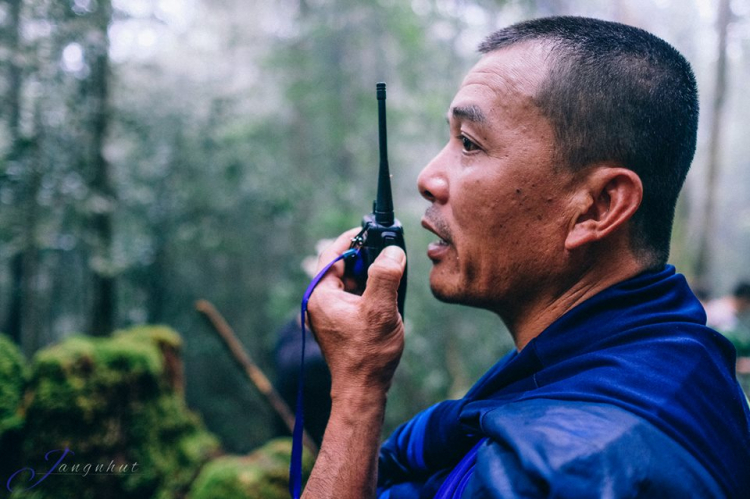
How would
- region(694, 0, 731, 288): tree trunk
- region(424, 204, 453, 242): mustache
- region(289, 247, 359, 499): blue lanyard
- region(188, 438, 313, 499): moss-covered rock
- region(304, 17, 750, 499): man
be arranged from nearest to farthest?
region(304, 17, 750, 499): man, region(289, 247, 359, 499): blue lanyard, region(424, 204, 453, 242): mustache, region(188, 438, 313, 499): moss-covered rock, region(694, 0, 731, 288): tree trunk

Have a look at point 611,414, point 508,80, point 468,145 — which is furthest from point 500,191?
point 611,414

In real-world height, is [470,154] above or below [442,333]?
above

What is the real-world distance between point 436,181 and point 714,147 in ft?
43.0

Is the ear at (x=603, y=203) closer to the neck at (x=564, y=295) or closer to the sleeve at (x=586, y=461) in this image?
the neck at (x=564, y=295)

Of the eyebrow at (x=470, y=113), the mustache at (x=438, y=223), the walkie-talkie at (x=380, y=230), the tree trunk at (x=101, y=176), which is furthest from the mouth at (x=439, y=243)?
the tree trunk at (x=101, y=176)

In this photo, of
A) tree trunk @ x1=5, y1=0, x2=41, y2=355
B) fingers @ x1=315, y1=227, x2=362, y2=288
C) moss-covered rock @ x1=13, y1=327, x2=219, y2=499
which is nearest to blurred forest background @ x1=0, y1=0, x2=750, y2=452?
tree trunk @ x1=5, y1=0, x2=41, y2=355

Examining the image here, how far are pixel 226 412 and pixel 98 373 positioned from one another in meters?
10.2

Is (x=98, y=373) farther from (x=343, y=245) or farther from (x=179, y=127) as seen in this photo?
(x=179, y=127)

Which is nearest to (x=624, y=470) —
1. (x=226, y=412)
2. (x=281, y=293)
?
(x=281, y=293)

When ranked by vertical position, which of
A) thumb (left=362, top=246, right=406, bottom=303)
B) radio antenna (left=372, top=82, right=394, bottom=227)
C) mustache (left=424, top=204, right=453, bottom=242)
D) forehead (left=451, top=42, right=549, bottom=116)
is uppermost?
forehead (left=451, top=42, right=549, bottom=116)

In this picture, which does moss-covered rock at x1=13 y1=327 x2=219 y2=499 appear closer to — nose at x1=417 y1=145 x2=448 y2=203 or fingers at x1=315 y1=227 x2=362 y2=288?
fingers at x1=315 y1=227 x2=362 y2=288

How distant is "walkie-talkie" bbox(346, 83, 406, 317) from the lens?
157 cm

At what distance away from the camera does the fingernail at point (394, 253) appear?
1456 mm

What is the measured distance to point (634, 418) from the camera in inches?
39.8
